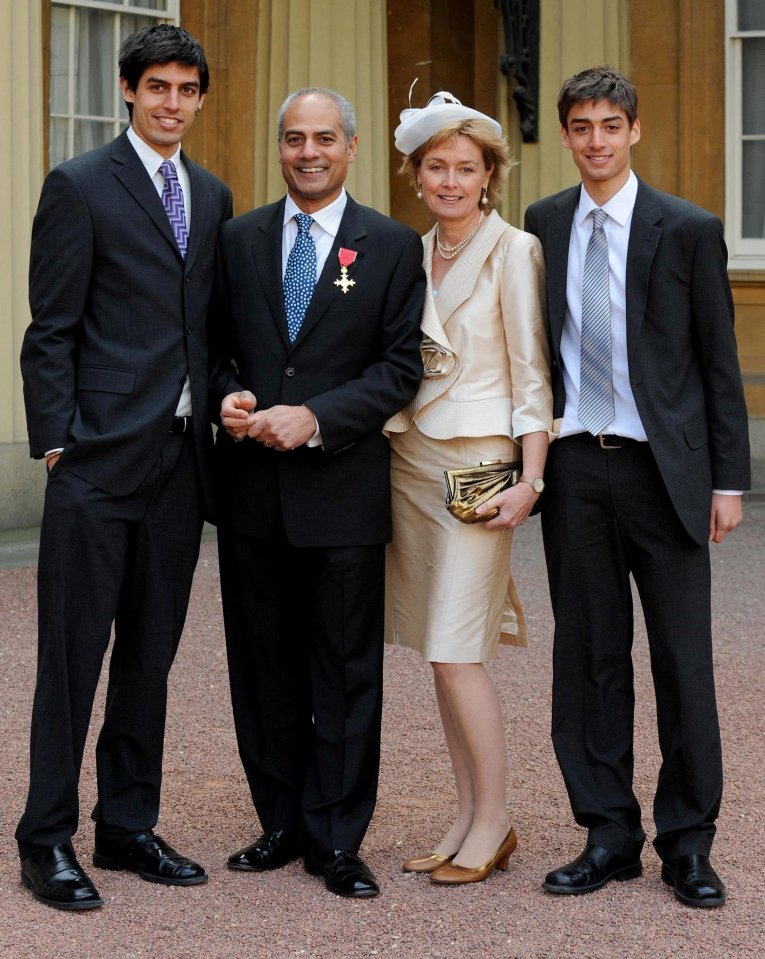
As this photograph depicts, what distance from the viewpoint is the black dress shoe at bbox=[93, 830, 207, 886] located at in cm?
386

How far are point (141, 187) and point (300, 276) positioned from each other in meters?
0.45

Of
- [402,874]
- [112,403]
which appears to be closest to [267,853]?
[402,874]

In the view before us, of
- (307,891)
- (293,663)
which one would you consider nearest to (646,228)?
(293,663)

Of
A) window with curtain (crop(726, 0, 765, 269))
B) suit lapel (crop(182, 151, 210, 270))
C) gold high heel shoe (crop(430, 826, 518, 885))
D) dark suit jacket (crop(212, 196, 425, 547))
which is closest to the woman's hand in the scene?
dark suit jacket (crop(212, 196, 425, 547))

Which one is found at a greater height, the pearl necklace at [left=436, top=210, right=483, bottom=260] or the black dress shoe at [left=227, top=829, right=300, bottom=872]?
the pearl necklace at [left=436, top=210, right=483, bottom=260]

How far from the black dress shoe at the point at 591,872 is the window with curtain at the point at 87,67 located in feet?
21.1

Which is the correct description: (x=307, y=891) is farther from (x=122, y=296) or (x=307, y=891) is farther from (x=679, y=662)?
(x=122, y=296)

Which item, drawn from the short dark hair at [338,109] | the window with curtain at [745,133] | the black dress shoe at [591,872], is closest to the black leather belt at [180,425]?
the short dark hair at [338,109]

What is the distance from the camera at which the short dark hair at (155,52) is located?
147 inches

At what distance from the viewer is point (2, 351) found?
859cm

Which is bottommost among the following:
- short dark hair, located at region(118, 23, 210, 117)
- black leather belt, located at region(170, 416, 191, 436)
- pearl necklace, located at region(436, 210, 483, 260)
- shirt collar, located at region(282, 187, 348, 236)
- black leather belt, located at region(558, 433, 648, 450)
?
black leather belt, located at region(558, 433, 648, 450)

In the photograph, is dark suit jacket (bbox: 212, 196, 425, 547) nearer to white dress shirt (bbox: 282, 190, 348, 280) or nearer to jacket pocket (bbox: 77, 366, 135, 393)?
white dress shirt (bbox: 282, 190, 348, 280)

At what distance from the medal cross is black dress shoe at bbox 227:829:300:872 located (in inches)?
55.4

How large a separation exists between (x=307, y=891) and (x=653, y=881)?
2.84 ft
